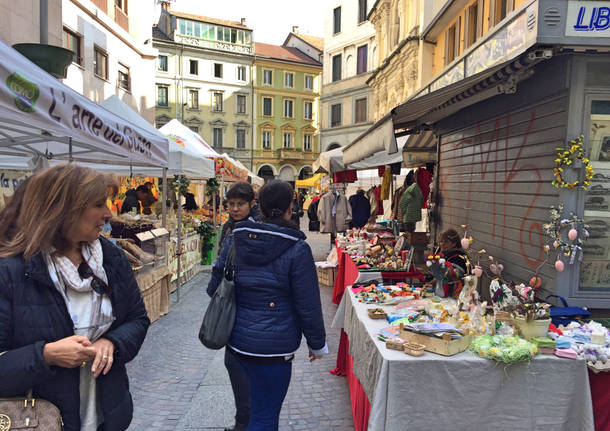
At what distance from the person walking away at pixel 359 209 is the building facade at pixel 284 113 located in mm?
31357

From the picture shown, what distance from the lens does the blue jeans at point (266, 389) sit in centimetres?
250

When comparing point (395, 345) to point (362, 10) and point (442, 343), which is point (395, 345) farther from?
point (362, 10)

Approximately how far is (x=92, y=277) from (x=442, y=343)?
79.5 inches

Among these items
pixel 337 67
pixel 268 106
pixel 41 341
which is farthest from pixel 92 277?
pixel 268 106

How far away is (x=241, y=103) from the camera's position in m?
43.6

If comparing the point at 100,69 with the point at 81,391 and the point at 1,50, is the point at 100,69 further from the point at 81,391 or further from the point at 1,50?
the point at 81,391

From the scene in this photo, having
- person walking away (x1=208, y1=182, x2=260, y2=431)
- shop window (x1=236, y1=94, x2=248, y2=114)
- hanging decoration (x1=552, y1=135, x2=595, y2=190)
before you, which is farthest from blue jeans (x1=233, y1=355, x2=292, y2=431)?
shop window (x1=236, y1=94, x2=248, y2=114)

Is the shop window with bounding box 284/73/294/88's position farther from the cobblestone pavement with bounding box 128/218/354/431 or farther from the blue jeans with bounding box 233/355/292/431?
the blue jeans with bounding box 233/355/292/431

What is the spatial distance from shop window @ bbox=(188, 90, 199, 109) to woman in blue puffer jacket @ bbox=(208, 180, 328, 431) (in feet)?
137

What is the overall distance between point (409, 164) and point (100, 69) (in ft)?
36.9

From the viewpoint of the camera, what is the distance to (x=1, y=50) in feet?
7.89

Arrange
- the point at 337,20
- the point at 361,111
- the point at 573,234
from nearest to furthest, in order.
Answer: the point at 573,234, the point at 361,111, the point at 337,20

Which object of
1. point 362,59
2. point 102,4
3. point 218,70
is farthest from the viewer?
point 218,70

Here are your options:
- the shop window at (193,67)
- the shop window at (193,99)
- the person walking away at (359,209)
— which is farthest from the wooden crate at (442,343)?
the shop window at (193,67)
